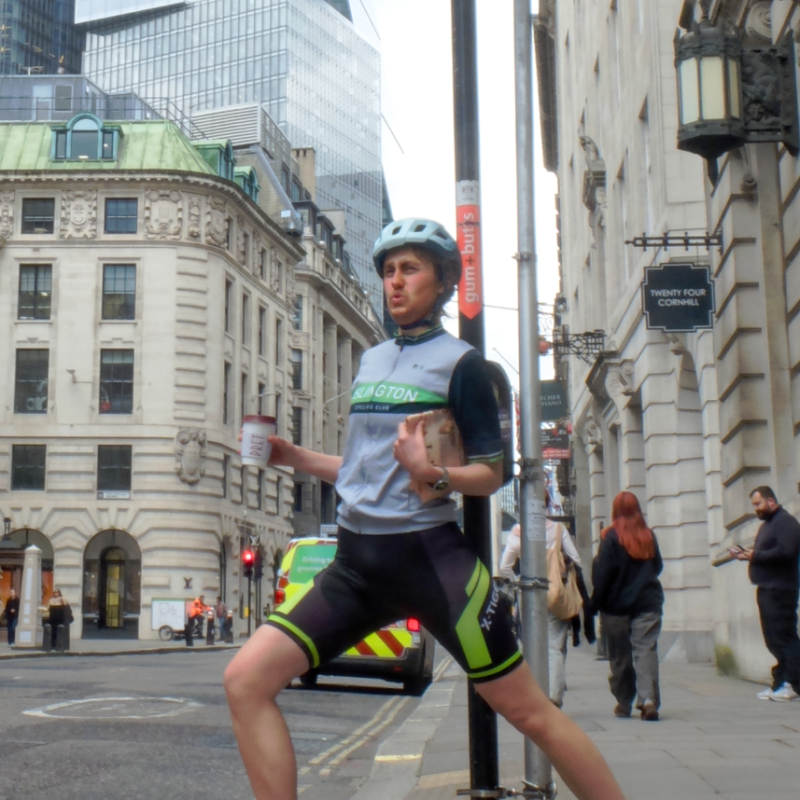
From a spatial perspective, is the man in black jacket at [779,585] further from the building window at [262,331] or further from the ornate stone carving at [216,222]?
the building window at [262,331]

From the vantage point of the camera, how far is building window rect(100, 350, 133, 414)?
158 ft

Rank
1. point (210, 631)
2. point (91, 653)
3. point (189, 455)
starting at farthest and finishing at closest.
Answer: point (189, 455) → point (210, 631) → point (91, 653)

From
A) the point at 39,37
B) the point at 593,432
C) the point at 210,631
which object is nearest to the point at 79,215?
the point at 210,631

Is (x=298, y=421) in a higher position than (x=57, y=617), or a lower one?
higher

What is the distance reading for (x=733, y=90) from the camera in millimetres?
11719

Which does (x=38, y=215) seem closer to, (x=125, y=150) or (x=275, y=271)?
(x=125, y=150)

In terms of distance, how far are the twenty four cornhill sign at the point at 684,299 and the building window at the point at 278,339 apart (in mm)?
44572

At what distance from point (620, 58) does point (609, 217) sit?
10.2 feet

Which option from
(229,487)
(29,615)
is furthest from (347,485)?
(229,487)

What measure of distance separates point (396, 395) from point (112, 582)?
45.1 meters

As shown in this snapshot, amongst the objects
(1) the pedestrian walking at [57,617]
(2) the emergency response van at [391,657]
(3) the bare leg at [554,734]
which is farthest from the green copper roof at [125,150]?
(3) the bare leg at [554,734]

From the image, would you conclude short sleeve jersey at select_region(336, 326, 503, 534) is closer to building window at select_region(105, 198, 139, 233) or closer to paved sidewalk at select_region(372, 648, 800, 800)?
paved sidewalk at select_region(372, 648, 800, 800)

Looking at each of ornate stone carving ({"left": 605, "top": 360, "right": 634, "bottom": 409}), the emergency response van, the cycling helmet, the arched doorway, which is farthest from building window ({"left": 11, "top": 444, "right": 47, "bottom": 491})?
the cycling helmet

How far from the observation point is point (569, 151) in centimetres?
3572
